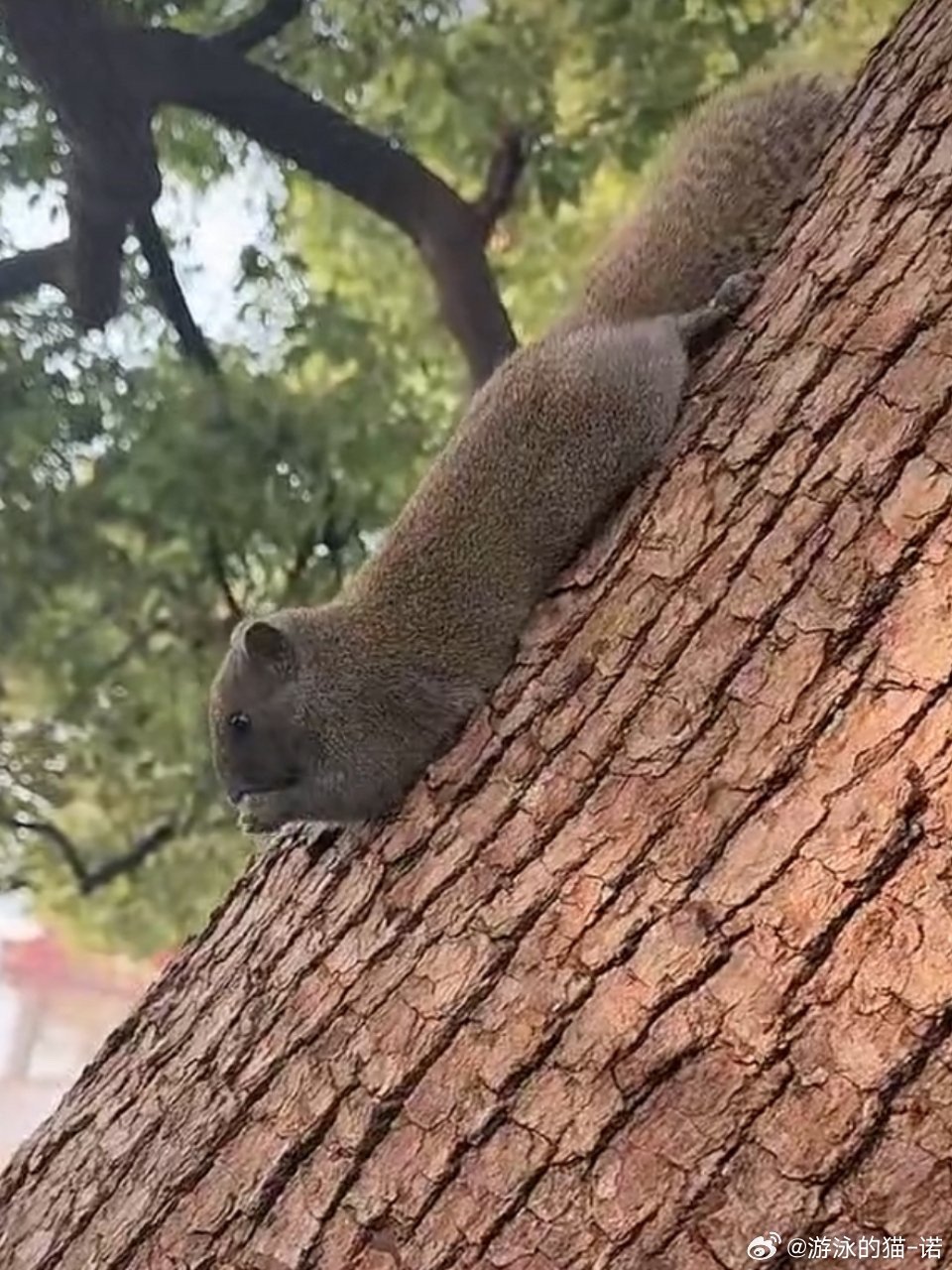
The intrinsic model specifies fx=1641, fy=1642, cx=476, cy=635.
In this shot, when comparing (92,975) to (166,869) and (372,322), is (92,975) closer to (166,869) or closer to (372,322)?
(166,869)

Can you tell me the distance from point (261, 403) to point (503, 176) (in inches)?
13.4

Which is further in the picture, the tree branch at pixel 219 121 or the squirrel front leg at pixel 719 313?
the tree branch at pixel 219 121

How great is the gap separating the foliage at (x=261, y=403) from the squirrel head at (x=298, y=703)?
509mm

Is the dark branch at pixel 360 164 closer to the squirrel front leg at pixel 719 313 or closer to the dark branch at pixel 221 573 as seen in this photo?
the dark branch at pixel 221 573

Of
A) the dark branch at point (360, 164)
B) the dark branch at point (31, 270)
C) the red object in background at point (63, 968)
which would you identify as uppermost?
the dark branch at point (360, 164)

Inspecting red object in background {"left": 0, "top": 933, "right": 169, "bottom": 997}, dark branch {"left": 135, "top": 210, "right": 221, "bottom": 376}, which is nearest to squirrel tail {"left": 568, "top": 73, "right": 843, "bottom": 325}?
dark branch {"left": 135, "top": 210, "right": 221, "bottom": 376}

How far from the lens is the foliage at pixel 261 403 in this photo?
5.32 feet

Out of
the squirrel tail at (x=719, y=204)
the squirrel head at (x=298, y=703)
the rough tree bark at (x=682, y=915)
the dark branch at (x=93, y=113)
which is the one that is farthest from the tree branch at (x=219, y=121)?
the rough tree bark at (x=682, y=915)

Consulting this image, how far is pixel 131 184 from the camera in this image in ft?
5.19

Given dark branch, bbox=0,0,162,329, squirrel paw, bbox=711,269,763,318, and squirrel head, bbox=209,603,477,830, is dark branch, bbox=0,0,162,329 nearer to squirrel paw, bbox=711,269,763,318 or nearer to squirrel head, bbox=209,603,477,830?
squirrel head, bbox=209,603,477,830

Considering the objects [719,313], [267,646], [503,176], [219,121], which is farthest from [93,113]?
[719,313]

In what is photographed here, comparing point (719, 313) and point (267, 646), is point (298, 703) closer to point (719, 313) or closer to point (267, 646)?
point (267, 646)

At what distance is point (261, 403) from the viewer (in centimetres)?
169

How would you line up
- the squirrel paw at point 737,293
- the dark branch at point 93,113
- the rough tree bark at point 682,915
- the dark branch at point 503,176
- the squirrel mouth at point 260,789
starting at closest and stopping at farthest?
1. the rough tree bark at point 682,915
2. the squirrel paw at point 737,293
3. the squirrel mouth at point 260,789
4. the dark branch at point 93,113
5. the dark branch at point 503,176
